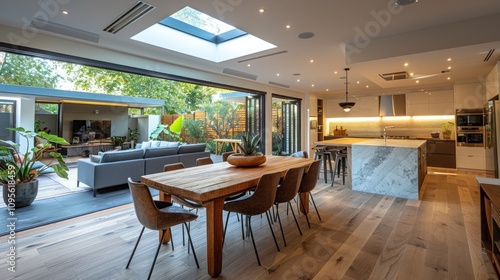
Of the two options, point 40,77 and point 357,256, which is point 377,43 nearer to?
point 357,256

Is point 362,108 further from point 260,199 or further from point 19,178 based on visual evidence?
point 19,178

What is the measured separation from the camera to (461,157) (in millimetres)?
6516

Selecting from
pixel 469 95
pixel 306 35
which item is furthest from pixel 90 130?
pixel 469 95

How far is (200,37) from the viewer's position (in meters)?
4.57

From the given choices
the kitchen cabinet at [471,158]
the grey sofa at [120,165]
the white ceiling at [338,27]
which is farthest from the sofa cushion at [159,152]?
the kitchen cabinet at [471,158]

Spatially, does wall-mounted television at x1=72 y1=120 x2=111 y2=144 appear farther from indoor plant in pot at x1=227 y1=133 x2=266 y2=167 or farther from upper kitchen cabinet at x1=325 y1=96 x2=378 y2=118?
upper kitchen cabinet at x1=325 y1=96 x2=378 y2=118

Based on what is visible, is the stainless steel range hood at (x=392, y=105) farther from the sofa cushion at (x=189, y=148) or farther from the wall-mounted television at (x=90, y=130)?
the wall-mounted television at (x=90, y=130)

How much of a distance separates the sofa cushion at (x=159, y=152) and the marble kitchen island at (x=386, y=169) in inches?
157

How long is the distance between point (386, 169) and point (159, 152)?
15.7 feet

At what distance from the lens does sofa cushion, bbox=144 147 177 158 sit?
5.24 meters

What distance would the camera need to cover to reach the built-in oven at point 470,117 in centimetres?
609

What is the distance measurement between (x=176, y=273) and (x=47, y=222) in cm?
238

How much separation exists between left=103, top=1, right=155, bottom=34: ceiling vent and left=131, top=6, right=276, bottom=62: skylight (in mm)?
399

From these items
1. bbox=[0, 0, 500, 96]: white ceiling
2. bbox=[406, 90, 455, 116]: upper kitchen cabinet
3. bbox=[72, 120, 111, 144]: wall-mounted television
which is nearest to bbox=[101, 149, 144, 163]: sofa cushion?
bbox=[0, 0, 500, 96]: white ceiling
